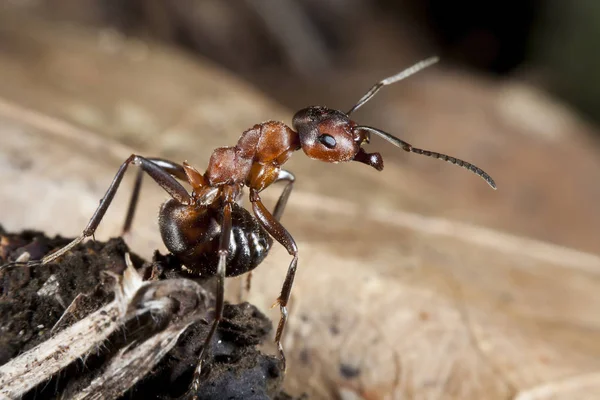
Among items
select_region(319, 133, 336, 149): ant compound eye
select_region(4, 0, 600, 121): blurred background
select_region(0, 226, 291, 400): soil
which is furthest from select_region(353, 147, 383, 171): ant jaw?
select_region(4, 0, 600, 121): blurred background

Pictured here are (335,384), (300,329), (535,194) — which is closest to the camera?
(335,384)

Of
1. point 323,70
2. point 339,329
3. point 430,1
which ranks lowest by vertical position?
point 339,329

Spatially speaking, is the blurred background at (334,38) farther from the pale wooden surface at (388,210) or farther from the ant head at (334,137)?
the ant head at (334,137)

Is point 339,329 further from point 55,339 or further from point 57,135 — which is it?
point 57,135

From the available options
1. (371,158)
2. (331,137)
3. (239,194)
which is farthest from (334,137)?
(239,194)

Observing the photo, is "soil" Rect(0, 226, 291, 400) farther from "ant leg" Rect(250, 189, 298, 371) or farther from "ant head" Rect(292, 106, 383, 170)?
"ant head" Rect(292, 106, 383, 170)

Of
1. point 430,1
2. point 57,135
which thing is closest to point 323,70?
point 430,1
